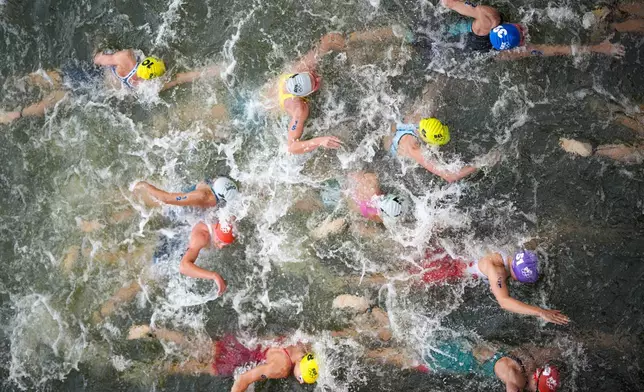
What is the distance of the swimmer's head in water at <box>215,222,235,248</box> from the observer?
7.00m

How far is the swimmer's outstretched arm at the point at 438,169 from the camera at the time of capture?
664cm

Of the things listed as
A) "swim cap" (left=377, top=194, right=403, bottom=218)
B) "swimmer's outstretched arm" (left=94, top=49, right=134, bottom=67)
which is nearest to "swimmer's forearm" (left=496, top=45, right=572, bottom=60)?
"swim cap" (left=377, top=194, right=403, bottom=218)

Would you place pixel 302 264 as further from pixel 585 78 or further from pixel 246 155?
pixel 585 78

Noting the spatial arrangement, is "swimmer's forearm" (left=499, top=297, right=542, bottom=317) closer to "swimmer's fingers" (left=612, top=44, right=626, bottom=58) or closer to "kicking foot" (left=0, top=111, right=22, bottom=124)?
"swimmer's fingers" (left=612, top=44, right=626, bottom=58)

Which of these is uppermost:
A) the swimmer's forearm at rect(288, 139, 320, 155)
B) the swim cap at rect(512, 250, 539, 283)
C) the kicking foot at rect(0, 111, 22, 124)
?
the kicking foot at rect(0, 111, 22, 124)

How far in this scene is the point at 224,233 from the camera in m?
7.01

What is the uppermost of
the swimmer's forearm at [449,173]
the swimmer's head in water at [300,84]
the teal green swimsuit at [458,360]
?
the swimmer's head in water at [300,84]

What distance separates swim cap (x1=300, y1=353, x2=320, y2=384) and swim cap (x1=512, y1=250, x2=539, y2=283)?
7.96 ft

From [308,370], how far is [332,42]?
154 inches

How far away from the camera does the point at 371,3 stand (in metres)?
7.29

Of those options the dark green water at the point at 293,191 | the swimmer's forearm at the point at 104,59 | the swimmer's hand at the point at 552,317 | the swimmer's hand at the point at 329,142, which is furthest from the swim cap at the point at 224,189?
the swimmer's hand at the point at 552,317

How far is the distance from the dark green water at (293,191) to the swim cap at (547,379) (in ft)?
0.88

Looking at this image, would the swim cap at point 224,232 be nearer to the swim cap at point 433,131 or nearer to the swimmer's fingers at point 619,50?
the swim cap at point 433,131

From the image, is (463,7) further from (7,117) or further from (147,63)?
(7,117)
